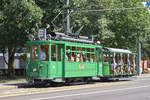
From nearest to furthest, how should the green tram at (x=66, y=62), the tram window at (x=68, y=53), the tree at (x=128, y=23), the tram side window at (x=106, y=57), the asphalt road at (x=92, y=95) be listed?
1. the asphalt road at (x=92, y=95)
2. the green tram at (x=66, y=62)
3. the tram window at (x=68, y=53)
4. the tram side window at (x=106, y=57)
5. the tree at (x=128, y=23)

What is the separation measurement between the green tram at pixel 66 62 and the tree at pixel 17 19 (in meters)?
5.25

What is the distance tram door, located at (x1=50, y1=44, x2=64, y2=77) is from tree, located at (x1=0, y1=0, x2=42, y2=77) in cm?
585

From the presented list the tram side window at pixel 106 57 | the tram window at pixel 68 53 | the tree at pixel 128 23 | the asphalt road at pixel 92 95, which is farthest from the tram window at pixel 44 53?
the tree at pixel 128 23

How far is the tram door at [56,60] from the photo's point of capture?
67.5 ft

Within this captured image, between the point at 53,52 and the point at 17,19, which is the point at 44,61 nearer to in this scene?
the point at 53,52

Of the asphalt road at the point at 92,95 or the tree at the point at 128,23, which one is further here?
the tree at the point at 128,23

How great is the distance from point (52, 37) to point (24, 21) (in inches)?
227

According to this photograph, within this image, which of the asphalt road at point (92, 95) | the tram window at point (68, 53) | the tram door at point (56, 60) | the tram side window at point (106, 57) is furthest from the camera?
the tram side window at point (106, 57)

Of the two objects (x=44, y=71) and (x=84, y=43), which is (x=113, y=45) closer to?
(x=84, y=43)

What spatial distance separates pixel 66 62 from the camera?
2147 cm

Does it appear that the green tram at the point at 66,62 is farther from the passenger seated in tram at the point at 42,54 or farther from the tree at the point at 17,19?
the tree at the point at 17,19

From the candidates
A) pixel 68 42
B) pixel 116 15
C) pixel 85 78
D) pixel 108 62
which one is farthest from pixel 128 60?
pixel 116 15

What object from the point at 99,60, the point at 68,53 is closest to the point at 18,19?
the point at 68,53

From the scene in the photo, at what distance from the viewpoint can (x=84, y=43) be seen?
922 inches
